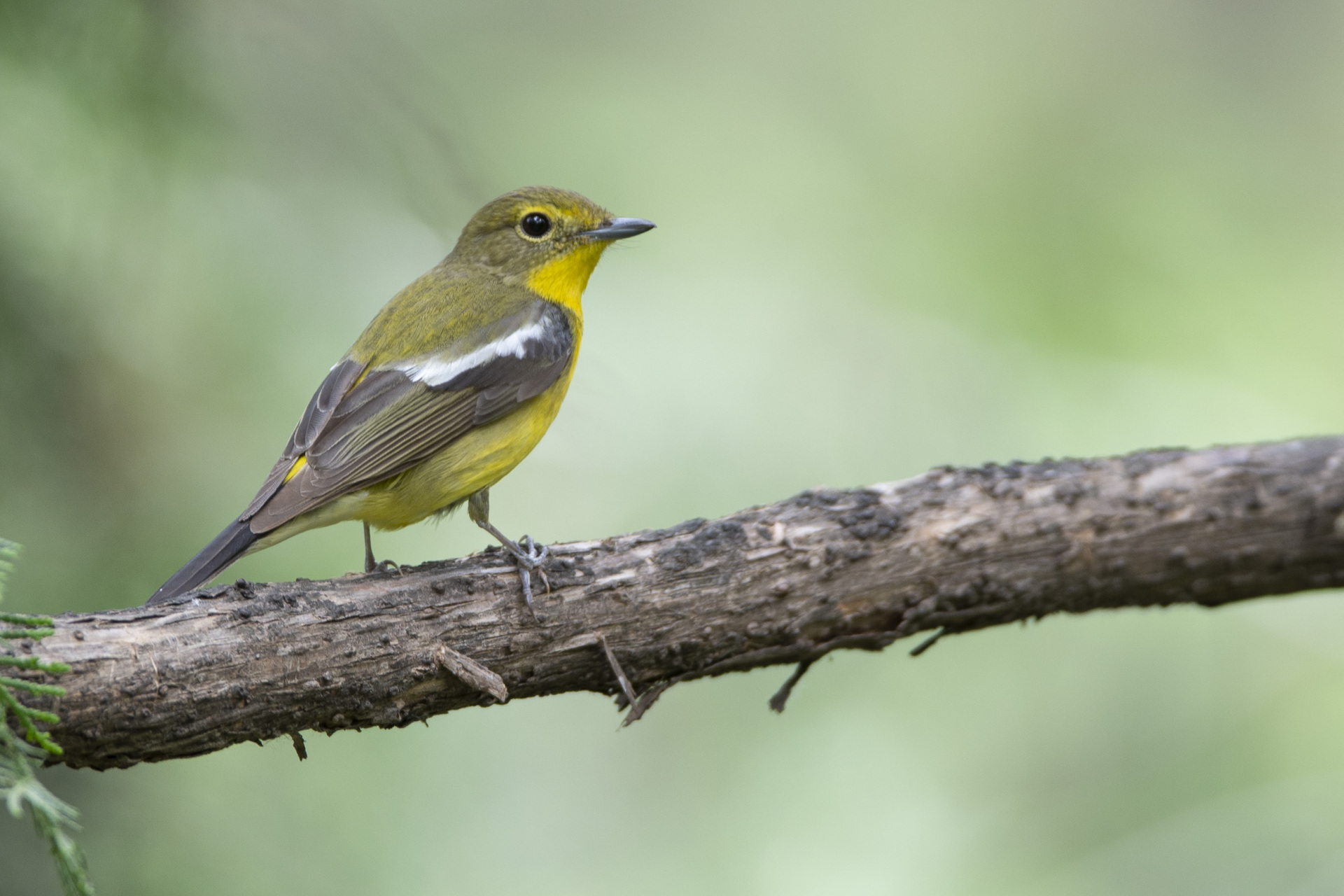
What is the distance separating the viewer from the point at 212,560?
3320 millimetres

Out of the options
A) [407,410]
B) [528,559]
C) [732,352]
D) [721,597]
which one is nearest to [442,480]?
[407,410]

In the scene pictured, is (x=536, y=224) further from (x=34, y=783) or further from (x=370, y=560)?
(x=34, y=783)

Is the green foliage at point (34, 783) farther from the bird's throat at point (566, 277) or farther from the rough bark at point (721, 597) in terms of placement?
the bird's throat at point (566, 277)

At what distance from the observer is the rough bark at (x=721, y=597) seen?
2688mm

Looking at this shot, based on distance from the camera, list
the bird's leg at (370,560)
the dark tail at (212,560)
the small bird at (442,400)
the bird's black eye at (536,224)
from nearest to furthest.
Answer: the dark tail at (212,560) → the small bird at (442,400) → the bird's leg at (370,560) → the bird's black eye at (536,224)

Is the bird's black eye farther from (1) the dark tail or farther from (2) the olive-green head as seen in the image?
(1) the dark tail

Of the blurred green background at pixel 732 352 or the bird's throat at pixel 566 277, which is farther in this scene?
the bird's throat at pixel 566 277

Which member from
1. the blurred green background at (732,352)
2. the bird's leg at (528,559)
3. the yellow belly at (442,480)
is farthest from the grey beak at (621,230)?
the bird's leg at (528,559)

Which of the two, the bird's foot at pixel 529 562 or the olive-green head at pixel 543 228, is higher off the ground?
the olive-green head at pixel 543 228

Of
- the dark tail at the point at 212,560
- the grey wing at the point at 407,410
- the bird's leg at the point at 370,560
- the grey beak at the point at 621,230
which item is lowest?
the bird's leg at the point at 370,560

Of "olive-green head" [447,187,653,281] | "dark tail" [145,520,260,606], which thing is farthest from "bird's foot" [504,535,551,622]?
"olive-green head" [447,187,653,281]

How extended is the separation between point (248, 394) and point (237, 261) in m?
0.66

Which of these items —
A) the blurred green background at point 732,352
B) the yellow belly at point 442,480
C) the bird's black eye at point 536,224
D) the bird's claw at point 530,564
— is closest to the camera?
the bird's claw at point 530,564

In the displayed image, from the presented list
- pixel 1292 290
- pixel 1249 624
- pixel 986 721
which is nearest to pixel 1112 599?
pixel 986 721
